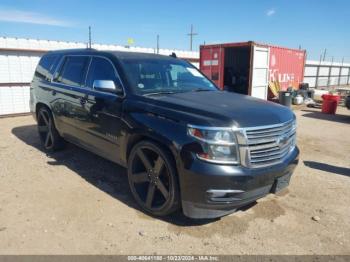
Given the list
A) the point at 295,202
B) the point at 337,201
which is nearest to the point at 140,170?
the point at 295,202

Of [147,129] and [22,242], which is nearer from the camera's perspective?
[22,242]

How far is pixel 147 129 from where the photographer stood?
11.5 ft

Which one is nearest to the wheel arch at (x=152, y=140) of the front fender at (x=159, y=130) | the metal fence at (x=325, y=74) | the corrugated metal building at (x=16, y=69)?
the front fender at (x=159, y=130)

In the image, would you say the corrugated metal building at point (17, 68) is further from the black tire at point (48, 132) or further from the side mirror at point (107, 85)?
the side mirror at point (107, 85)

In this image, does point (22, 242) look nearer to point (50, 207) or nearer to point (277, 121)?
point (50, 207)

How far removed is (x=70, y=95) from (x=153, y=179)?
2.29m

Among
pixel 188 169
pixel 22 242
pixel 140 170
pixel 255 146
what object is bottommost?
pixel 22 242

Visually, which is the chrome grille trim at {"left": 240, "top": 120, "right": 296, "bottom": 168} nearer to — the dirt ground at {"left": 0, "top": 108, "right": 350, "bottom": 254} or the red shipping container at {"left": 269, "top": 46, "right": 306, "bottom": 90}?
the dirt ground at {"left": 0, "top": 108, "right": 350, "bottom": 254}

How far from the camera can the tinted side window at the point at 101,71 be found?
4179 millimetres

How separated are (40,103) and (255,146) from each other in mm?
4805

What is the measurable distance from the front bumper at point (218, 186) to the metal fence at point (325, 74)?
2341cm

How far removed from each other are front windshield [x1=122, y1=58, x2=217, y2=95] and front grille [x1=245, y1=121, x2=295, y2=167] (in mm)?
1417

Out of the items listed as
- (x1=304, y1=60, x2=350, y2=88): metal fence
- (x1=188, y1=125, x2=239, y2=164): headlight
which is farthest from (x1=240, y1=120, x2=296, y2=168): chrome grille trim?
(x1=304, y1=60, x2=350, y2=88): metal fence

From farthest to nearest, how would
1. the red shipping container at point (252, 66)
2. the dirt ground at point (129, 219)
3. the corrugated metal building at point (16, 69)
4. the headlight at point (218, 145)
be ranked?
the red shipping container at point (252, 66), the corrugated metal building at point (16, 69), the dirt ground at point (129, 219), the headlight at point (218, 145)
